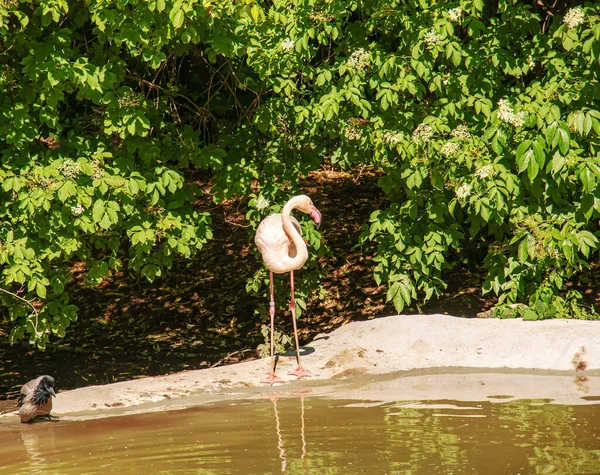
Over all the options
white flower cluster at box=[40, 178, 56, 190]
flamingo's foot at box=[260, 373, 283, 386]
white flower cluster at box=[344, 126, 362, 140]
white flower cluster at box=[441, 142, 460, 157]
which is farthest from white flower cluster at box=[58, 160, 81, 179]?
white flower cluster at box=[441, 142, 460, 157]

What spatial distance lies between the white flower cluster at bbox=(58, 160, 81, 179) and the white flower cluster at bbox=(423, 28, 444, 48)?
334 cm

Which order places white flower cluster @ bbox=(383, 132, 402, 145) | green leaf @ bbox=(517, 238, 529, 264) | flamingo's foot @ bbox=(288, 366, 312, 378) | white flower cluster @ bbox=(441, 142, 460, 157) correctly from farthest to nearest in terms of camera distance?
green leaf @ bbox=(517, 238, 529, 264), white flower cluster @ bbox=(383, 132, 402, 145), white flower cluster @ bbox=(441, 142, 460, 157), flamingo's foot @ bbox=(288, 366, 312, 378)

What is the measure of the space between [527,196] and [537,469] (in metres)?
4.32

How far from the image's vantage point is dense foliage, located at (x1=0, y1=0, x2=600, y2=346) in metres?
7.85

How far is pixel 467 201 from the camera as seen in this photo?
8.92m

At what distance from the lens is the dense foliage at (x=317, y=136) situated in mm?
7852

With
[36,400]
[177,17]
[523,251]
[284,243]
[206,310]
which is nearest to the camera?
[36,400]

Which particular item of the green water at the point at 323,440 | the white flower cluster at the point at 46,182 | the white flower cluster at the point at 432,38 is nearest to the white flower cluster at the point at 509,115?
the white flower cluster at the point at 432,38

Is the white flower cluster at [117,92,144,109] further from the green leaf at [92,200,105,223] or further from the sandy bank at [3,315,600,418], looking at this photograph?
the sandy bank at [3,315,600,418]

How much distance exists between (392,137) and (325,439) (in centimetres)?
350

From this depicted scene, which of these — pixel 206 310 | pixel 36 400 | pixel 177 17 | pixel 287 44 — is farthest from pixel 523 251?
pixel 206 310

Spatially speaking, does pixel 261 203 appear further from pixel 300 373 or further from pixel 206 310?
pixel 206 310

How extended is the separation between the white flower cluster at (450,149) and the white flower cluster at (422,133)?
18 centimetres

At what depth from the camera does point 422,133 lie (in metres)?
8.43
